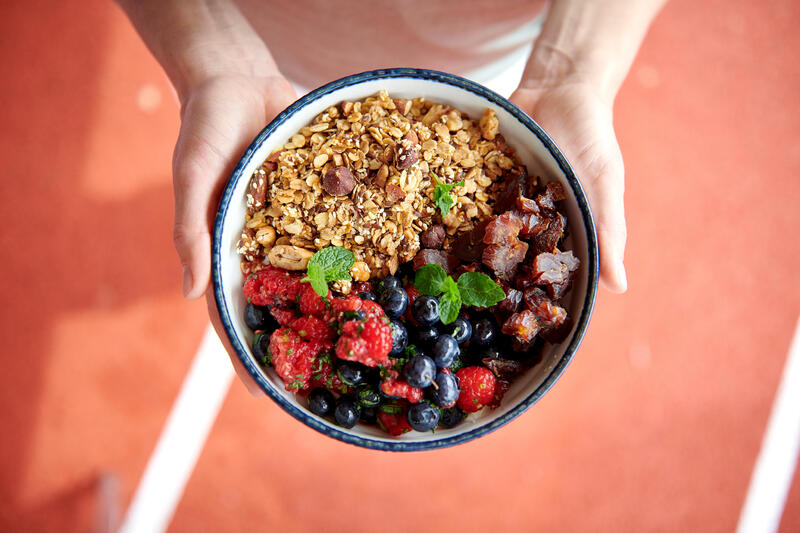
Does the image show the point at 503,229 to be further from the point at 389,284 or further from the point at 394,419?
the point at 394,419

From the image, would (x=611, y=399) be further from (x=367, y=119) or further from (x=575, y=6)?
(x=367, y=119)

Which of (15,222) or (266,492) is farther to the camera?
(15,222)

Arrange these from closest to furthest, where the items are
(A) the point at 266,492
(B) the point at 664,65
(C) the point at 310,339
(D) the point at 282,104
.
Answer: (C) the point at 310,339 < (D) the point at 282,104 < (A) the point at 266,492 < (B) the point at 664,65

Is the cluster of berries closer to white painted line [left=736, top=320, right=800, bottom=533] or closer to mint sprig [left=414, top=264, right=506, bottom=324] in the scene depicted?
mint sprig [left=414, top=264, right=506, bottom=324]

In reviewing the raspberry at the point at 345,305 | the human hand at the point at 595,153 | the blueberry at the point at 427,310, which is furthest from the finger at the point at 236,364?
the human hand at the point at 595,153

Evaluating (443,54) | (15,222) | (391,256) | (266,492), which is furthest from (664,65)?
(15,222)

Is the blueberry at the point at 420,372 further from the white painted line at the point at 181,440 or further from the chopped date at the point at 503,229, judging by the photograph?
the white painted line at the point at 181,440

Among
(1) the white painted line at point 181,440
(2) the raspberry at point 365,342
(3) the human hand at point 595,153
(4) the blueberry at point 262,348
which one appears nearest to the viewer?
(2) the raspberry at point 365,342

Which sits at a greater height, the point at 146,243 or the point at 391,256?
the point at 391,256
